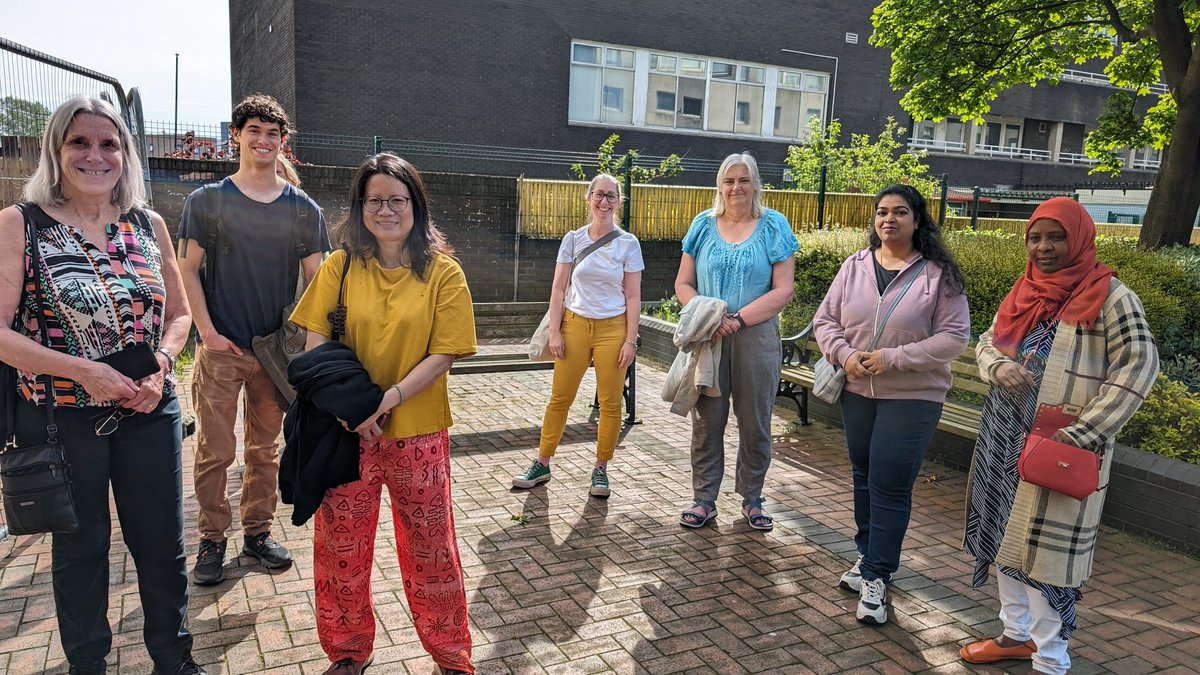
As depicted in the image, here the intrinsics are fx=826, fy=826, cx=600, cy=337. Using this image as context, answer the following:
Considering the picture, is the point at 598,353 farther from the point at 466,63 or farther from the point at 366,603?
the point at 466,63

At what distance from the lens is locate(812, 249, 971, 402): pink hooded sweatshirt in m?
3.73

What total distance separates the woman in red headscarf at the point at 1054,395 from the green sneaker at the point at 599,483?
2378 mm

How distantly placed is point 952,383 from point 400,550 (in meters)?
3.98

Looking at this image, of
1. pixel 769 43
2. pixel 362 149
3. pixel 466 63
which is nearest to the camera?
pixel 362 149

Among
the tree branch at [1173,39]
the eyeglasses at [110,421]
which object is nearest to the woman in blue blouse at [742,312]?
the eyeglasses at [110,421]

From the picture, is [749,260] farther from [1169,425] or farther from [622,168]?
[622,168]

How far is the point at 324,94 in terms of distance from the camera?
18250mm

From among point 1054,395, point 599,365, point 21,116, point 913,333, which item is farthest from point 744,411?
point 21,116

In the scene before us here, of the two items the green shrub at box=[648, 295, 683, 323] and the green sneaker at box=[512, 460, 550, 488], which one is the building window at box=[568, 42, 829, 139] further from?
the green sneaker at box=[512, 460, 550, 488]

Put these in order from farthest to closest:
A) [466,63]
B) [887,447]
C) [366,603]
→ 1. [466,63]
2. [887,447]
3. [366,603]

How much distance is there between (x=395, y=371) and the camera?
2934 mm

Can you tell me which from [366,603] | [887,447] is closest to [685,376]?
[887,447]

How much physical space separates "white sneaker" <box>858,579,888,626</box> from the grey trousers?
1125 mm

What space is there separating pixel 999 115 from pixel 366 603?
108ft
